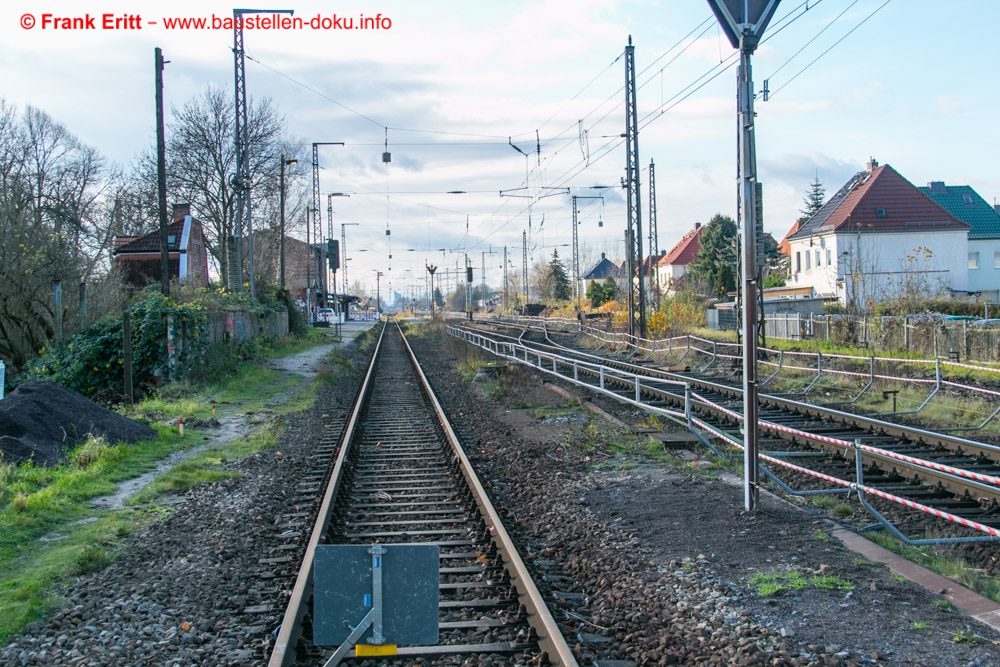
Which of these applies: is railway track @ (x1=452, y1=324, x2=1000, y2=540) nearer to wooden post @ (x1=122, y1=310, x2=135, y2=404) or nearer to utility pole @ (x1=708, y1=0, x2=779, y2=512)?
utility pole @ (x1=708, y1=0, x2=779, y2=512)

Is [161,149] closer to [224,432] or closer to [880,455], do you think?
[224,432]

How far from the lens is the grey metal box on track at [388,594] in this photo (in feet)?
13.1

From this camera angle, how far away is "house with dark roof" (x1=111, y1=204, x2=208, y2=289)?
1733 inches

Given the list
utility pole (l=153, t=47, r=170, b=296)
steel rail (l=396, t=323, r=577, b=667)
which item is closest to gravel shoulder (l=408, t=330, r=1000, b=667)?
steel rail (l=396, t=323, r=577, b=667)

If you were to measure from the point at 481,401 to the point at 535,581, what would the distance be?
1229 centimetres

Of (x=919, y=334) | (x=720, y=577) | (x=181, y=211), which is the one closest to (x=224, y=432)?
(x=720, y=577)

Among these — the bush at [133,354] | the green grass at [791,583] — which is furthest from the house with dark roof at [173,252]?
the green grass at [791,583]

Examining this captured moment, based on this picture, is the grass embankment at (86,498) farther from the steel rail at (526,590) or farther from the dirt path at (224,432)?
the steel rail at (526,590)

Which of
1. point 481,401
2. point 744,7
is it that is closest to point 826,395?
point 481,401

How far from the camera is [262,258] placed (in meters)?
55.6

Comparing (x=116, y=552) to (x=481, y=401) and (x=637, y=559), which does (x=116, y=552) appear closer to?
(x=637, y=559)

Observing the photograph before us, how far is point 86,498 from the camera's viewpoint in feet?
29.9

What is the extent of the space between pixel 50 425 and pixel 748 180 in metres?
10.5

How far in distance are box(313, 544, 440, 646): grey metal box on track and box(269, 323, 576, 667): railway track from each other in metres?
0.09
